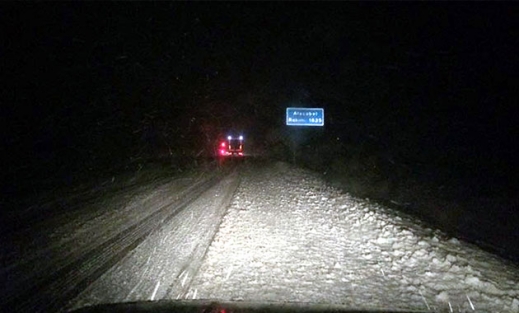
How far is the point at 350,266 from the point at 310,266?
29.8 inches

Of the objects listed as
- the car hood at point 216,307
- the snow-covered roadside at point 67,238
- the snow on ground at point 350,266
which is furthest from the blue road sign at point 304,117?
the car hood at point 216,307

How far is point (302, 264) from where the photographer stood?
826 cm

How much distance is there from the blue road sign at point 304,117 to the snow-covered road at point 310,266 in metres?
37.6

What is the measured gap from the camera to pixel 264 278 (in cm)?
734

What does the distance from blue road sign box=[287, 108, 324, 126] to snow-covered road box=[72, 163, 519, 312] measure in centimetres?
3765

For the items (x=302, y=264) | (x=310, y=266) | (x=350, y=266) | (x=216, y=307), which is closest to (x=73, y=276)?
(x=302, y=264)

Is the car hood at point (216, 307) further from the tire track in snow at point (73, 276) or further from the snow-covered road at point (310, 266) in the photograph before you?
the tire track in snow at point (73, 276)

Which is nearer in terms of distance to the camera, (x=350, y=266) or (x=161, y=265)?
(x=161, y=265)

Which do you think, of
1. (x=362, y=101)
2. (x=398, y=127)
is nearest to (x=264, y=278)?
(x=398, y=127)

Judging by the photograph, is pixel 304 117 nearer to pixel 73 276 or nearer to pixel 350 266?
pixel 350 266

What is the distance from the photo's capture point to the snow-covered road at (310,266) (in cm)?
649

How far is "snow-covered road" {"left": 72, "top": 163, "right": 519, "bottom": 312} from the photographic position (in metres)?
6.49

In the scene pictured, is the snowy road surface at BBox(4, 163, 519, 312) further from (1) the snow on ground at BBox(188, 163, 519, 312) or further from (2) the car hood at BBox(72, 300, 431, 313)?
(2) the car hood at BBox(72, 300, 431, 313)

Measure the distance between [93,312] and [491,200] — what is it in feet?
73.2
